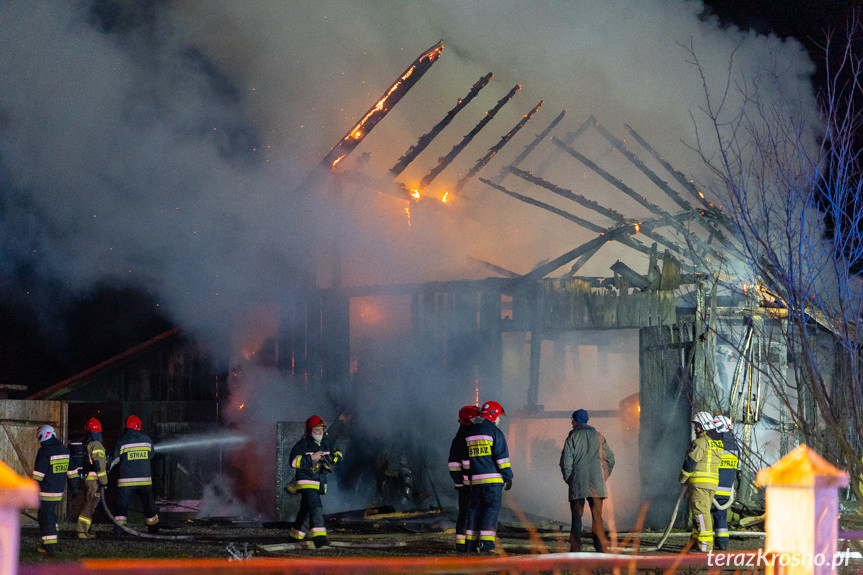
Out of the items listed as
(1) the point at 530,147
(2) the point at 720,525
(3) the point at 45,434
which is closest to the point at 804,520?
(2) the point at 720,525

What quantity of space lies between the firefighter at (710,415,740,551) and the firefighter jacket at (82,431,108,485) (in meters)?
7.39

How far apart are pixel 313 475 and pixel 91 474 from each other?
3.32m

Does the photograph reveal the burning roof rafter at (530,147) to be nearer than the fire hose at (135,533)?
No

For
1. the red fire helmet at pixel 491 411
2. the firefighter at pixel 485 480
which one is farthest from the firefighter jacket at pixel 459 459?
the red fire helmet at pixel 491 411

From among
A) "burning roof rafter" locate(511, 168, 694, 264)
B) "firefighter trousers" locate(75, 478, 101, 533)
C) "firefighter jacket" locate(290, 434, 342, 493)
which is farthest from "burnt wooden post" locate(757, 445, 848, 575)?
"burning roof rafter" locate(511, 168, 694, 264)

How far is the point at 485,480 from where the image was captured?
9188mm

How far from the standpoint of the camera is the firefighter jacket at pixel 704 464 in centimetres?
954

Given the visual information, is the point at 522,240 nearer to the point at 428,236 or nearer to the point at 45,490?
the point at 428,236

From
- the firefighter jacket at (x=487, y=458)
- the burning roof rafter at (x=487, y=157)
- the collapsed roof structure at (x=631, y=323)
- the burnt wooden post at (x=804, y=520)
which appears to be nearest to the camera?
the burnt wooden post at (x=804, y=520)

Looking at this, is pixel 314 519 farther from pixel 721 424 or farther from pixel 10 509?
pixel 10 509

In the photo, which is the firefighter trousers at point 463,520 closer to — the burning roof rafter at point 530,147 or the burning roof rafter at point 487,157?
the burning roof rafter at point 487,157

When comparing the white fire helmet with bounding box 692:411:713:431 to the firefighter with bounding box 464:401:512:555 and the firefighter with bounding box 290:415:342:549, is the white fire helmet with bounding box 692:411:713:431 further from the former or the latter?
the firefighter with bounding box 290:415:342:549

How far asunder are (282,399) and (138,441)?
149 inches

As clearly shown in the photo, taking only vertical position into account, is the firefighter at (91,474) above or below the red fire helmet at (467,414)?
below
